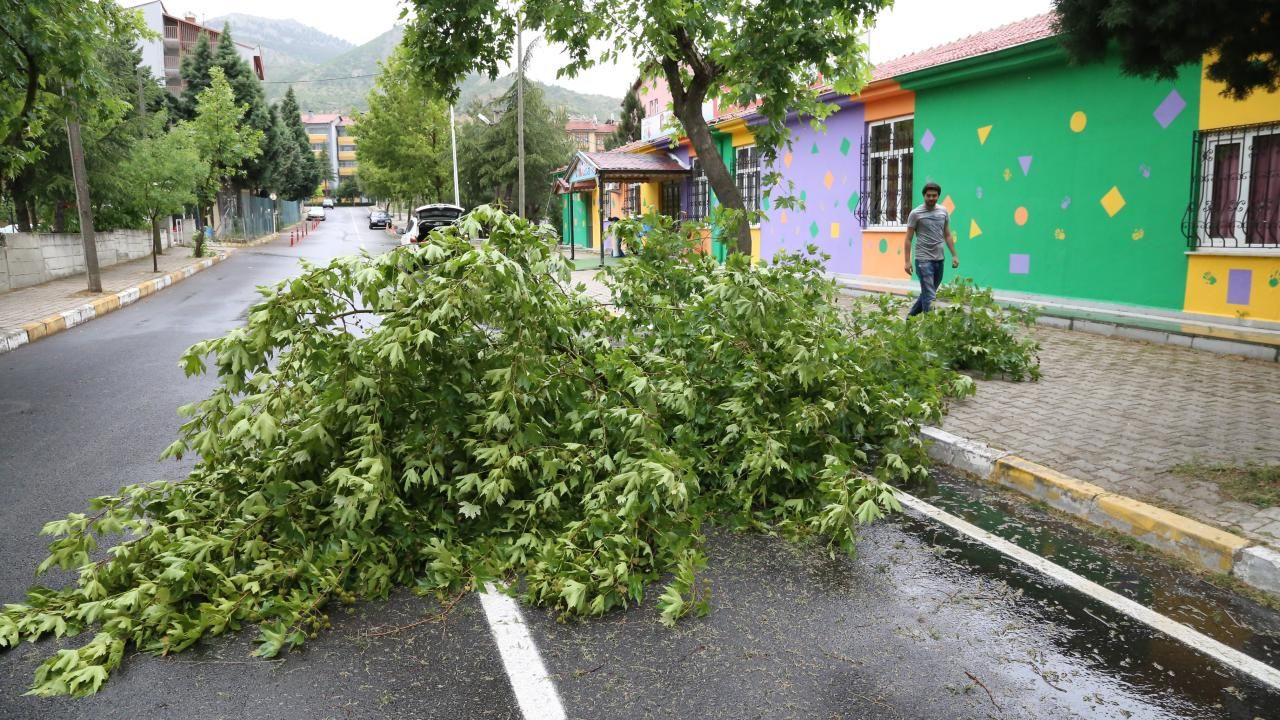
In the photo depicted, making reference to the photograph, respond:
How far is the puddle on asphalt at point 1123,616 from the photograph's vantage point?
2967 millimetres

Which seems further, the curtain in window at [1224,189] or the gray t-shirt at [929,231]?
the curtain in window at [1224,189]

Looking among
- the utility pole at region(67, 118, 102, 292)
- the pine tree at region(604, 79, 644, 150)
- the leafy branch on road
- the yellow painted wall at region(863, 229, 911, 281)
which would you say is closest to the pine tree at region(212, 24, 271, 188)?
the pine tree at region(604, 79, 644, 150)

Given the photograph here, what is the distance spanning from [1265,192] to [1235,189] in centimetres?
39

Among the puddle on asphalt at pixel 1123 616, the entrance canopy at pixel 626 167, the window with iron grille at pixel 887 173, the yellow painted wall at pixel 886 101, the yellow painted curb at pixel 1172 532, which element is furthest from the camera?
the entrance canopy at pixel 626 167

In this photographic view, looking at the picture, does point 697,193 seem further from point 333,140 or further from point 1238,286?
point 333,140

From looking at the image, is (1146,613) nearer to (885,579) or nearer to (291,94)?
(885,579)

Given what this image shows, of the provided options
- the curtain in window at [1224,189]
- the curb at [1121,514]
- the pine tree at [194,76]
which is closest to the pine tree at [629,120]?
the pine tree at [194,76]

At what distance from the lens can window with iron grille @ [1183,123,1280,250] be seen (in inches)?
384

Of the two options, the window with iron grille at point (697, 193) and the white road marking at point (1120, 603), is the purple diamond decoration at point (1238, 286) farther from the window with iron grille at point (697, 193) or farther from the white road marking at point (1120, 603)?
the window with iron grille at point (697, 193)

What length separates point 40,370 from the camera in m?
9.41

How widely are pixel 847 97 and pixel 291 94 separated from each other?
177ft

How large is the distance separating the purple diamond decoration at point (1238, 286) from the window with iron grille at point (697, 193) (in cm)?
1447

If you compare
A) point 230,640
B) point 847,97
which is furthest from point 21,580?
point 847,97

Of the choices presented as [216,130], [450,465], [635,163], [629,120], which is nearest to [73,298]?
[635,163]
